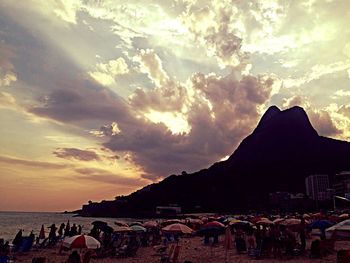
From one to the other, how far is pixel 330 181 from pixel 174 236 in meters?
135

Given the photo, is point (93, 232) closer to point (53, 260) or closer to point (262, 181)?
point (53, 260)

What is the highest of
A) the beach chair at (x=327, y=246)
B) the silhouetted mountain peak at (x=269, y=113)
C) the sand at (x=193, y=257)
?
the silhouetted mountain peak at (x=269, y=113)

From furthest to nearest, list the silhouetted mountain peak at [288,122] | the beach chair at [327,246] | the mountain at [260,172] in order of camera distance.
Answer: the silhouetted mountain peak at [288,122] < the mountain at [260,172] < the beach chair at [327,246]

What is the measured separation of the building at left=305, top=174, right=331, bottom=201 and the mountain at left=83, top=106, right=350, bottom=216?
9953 millimetres

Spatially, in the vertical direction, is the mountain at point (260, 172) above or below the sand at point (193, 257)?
above

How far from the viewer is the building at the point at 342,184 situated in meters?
114

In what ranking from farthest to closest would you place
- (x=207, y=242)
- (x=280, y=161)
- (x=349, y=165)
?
1. (x=280, y=161)
2. (x=349, y=165)
3. (x=207, y=242)

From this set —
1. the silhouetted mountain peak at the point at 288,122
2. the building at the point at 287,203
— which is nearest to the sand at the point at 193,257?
the building at the point at 287,203

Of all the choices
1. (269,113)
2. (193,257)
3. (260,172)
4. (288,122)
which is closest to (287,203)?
(260,172)

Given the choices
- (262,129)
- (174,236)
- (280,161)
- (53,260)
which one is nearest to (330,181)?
(280,161)

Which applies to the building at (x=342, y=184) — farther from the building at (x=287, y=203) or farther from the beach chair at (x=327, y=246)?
the beach chair at (x=327, y=246)

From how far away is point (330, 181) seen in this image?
14788cm

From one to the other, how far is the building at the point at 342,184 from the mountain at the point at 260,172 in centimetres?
2711

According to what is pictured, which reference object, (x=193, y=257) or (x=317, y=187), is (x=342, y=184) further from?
(x=193, y=257)
